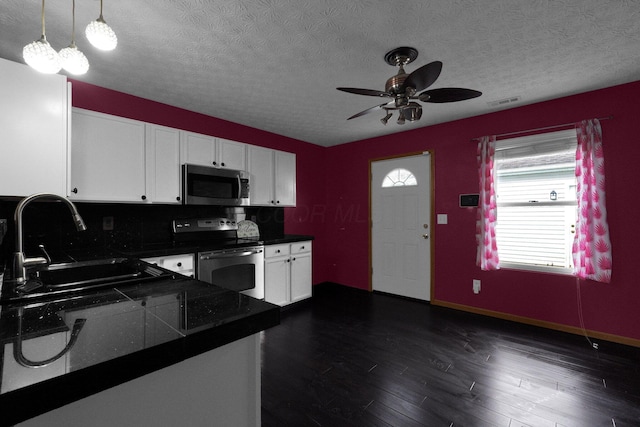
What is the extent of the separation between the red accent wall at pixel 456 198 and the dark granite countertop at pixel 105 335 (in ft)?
8.14

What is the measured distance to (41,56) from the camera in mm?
1043

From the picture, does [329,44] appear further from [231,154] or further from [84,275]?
[84,275]

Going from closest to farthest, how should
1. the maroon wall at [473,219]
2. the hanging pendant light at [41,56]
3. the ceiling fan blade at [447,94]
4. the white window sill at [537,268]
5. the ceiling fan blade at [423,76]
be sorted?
1. the hanging pendant light at [41,56]
2. the ceiling fan blade at [423,76]
3. the ceiling fan blade at [447,94]
4. the maroon wall at [473,219]
5. the white window sill at [537,268]

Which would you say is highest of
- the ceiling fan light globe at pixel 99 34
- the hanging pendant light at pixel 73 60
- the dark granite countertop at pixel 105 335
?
the ceiling fan light globe at pixel 99 34

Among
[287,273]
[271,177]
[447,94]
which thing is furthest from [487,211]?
[271,177]

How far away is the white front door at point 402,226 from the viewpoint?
395cm

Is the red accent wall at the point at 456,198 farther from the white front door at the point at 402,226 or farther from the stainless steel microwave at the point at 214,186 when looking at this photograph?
the stainless steel microwave at the point at 214,186

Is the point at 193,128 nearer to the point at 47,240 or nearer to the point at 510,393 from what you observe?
the point at 47,240

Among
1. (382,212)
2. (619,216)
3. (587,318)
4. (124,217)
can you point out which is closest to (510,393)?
(587,318)

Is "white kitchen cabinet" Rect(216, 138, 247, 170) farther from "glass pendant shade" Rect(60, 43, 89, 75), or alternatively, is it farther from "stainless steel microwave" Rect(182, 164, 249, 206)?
"glass pendant shade" Rect(60, 43, 89, 75)

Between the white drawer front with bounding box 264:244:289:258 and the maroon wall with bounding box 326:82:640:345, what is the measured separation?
56.9 inches

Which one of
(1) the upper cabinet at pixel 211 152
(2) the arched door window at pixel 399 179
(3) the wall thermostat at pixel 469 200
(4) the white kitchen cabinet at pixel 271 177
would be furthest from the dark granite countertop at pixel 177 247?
(3) the wall thermostat at pixel 469 200

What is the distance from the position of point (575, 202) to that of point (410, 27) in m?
2.47

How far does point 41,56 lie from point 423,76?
5.68ft
